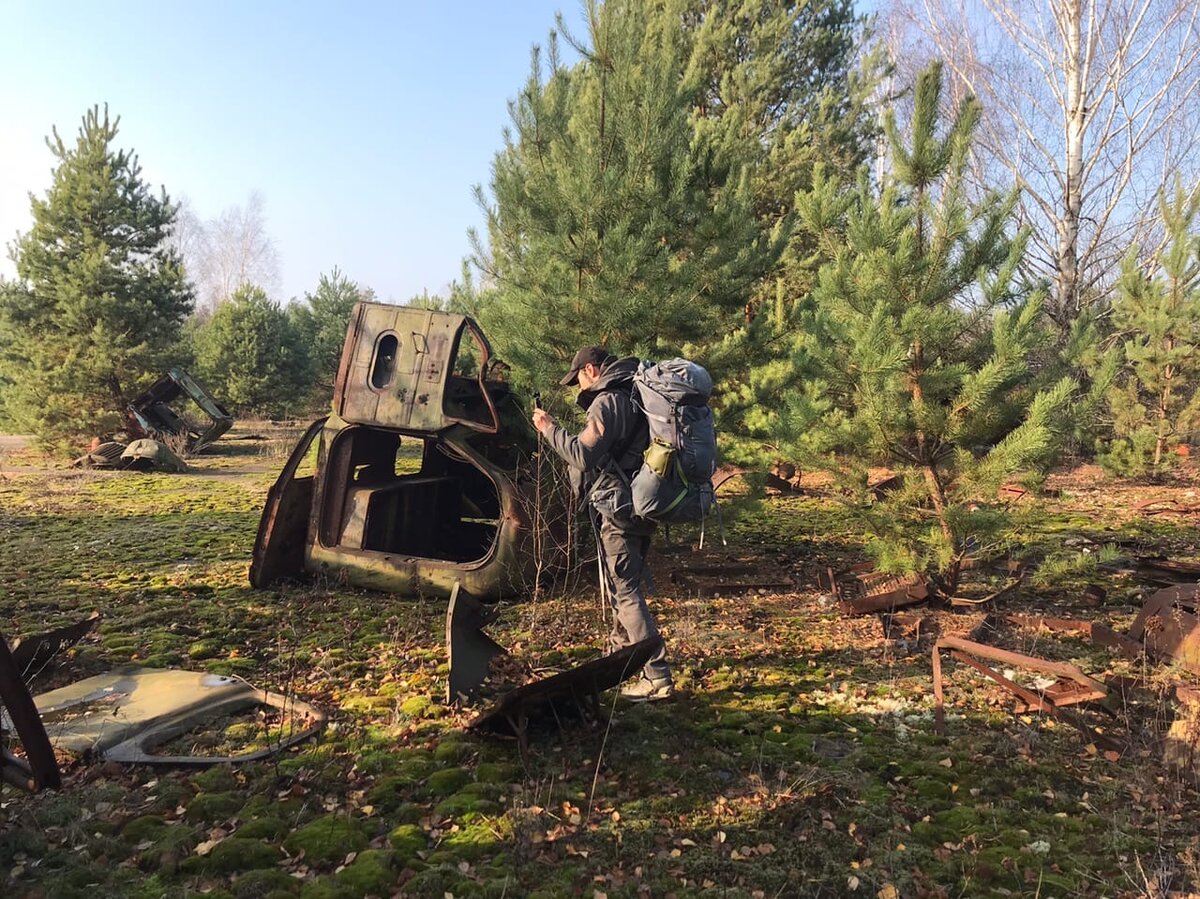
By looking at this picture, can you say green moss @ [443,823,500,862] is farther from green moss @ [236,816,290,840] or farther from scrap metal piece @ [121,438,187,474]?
scrap metal piece @ [121,438,187,474]

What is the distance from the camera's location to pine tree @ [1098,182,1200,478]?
36.3ft

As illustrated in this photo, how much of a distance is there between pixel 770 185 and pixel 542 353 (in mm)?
6745

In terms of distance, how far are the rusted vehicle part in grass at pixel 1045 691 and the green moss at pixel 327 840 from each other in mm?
2598

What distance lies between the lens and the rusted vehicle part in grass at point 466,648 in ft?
12.4

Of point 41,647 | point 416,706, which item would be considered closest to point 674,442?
point 416,706

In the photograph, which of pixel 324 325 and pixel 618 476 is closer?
pixel 618 476

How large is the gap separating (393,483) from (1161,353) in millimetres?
11860

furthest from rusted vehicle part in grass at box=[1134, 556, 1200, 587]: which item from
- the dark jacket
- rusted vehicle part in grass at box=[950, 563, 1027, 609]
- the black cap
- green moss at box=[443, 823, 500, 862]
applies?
green moss at box=[443, 823, 500, 862]

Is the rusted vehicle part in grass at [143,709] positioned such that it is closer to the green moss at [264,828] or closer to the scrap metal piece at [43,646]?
the scrap metal piece at [43,646]

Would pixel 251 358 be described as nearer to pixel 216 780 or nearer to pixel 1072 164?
pixel 216 780

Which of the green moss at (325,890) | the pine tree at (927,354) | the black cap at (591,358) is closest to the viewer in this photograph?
the green moss at (325,890)

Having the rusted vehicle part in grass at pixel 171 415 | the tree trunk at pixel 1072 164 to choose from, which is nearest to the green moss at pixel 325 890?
the rusted vehicle part in grass at pixel 171 415

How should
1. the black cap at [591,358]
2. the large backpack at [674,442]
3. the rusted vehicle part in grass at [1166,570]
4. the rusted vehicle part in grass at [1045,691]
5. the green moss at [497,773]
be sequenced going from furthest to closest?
the rusted vehicle part in grass at [1166,570]
the black cap at [591,358]
the large backpack at [674,442]
the rusted vehicle part in grass at [1045,691]
the green moss at [497,773]

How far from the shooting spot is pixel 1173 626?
4258 mm
